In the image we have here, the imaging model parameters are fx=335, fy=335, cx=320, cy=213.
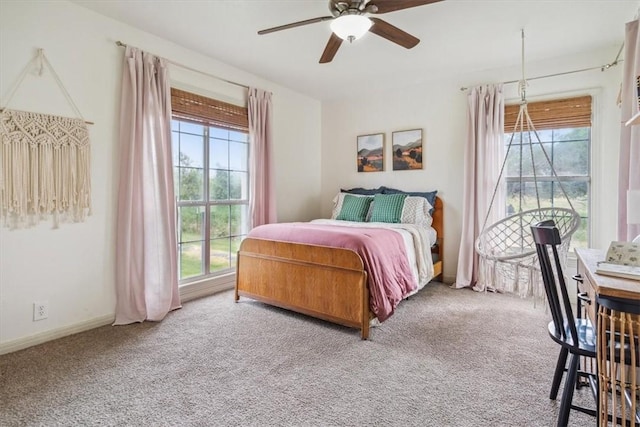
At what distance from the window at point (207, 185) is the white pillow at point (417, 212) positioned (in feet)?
6.29

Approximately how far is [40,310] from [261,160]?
2507 millimetres

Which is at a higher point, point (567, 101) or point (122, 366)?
point (567, 101)

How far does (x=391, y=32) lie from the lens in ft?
7.73

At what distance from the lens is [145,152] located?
295 cm

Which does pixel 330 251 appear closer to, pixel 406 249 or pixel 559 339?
pixel 406 249

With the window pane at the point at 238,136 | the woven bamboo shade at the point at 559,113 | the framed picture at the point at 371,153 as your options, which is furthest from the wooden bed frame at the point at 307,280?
Answer: the woven bamboo shade at the point at 559,113

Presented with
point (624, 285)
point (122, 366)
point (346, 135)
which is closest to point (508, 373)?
point (624, 285)

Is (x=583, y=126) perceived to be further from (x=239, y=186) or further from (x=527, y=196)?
(x=239, y=186)

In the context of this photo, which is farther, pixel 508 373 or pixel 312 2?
pixel 312 2

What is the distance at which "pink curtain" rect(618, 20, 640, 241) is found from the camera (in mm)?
2266

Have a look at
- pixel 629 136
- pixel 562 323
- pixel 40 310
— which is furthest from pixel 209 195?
pixel 629 136

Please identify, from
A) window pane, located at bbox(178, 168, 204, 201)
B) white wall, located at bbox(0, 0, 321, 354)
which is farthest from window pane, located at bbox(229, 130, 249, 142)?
white wall, located at bbox(0, 0, 321, 354)

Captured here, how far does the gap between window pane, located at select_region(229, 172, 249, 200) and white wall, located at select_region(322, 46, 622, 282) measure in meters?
1.49

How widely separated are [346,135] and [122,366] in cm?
396
